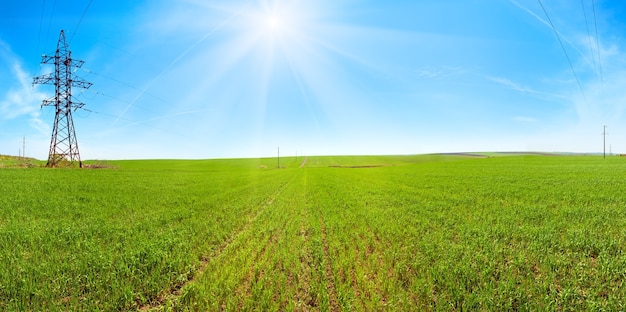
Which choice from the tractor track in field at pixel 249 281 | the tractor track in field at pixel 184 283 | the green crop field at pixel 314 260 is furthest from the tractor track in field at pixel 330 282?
the tractor track in field at pixel 184 283

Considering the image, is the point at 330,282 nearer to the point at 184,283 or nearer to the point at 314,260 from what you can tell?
the point at 314,260

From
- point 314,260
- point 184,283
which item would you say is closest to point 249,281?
point 184,283

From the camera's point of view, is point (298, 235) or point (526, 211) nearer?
point (298, 235)

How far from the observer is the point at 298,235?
1157 cm

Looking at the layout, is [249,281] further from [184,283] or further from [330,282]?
[330,282]

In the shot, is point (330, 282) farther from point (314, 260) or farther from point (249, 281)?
point (249, 281)

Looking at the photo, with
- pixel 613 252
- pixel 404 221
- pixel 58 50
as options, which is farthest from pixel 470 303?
pixel 58 50

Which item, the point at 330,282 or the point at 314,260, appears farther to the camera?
the point at 314,260

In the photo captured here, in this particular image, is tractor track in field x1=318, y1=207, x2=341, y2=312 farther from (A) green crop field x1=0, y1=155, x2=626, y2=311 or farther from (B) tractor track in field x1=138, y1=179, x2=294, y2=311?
(B) tractor track in field x1=138, y1=179, x2=294, y2=311

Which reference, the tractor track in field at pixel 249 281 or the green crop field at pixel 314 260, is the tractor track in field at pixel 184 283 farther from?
the tractor track in field at pixel 249 281

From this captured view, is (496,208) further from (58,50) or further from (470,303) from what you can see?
(58,50)

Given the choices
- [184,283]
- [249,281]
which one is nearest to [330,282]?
[249,281]

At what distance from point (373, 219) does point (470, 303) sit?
8.04 m

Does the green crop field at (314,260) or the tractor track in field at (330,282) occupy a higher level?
the green crop field at (314,260)
